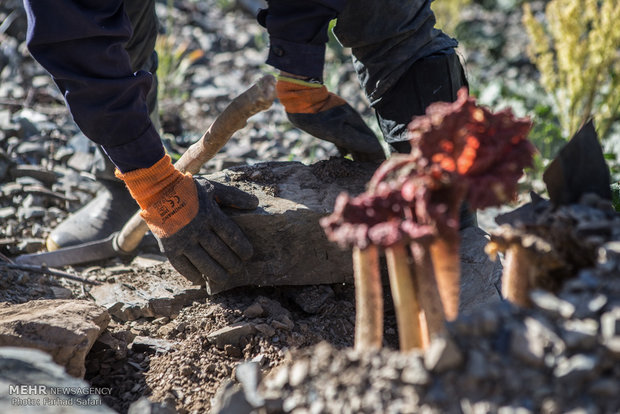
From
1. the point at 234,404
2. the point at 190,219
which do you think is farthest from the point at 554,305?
the point at 190,219

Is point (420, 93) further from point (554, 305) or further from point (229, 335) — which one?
point (554, 305)

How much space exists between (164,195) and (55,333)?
0.59 meters

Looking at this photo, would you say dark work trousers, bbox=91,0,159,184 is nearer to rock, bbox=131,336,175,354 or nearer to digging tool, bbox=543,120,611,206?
rock, bbox=131,336,175,354

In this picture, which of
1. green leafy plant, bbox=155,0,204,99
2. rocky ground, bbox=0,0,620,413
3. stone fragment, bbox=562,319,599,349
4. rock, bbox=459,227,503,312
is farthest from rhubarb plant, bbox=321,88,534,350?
green leafy plant, bbox=155,0,204,99

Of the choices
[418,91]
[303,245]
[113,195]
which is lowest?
[113,195]

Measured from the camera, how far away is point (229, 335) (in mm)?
1989

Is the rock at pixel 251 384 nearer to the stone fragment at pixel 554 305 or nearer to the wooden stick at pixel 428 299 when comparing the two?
the wooden stick at pixel 428 299

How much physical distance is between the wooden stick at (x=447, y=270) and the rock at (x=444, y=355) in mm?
158

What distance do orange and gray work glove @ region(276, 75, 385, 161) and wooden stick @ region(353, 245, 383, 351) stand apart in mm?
1221

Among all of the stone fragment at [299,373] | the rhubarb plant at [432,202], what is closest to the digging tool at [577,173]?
the rhubarb plant at [432,202]

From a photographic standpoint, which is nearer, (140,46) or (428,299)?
(428,299)

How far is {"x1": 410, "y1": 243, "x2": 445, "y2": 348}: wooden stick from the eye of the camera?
1195 millimetres

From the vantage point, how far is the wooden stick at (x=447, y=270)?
1.15 metres

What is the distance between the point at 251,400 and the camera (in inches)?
49.5
